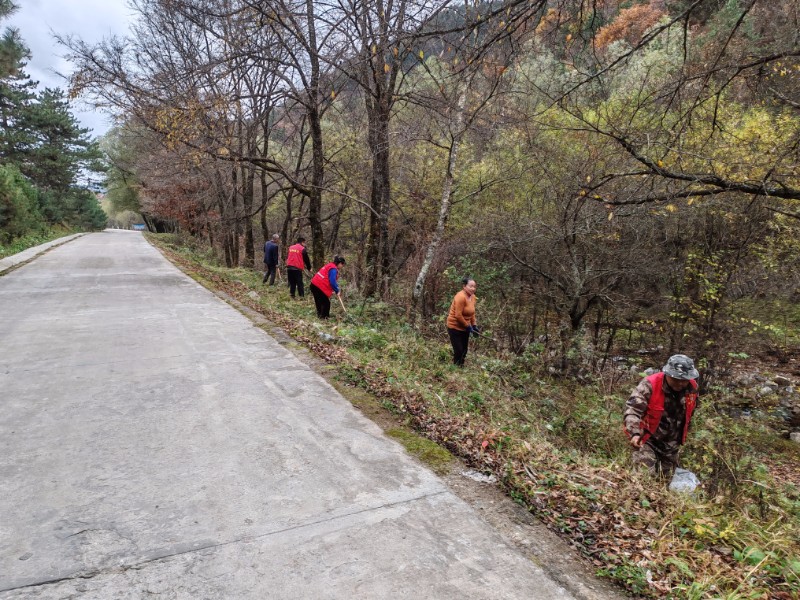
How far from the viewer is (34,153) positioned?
36.0 meters

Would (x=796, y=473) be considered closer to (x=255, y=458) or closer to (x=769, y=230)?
(x=769, y=230)

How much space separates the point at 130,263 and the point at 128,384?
15987 mm

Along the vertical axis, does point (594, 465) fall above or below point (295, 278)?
below

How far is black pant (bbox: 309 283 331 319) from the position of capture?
32.8 feet

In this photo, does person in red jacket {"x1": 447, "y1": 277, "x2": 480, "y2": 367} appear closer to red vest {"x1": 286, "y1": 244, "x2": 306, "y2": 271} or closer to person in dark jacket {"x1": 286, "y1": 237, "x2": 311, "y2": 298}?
person in dark jacket {"x1": 286, "y1": 237, "x2": 311, "y2": 298}

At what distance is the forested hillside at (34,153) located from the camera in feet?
82.7

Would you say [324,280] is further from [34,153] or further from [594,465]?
[34,153]

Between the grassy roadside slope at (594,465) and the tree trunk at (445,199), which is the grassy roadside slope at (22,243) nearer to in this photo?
the grassy roadside slope at (594,465)

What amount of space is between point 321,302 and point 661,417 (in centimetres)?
687

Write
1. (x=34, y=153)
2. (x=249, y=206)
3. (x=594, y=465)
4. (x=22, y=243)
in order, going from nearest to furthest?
(x=594, y=465)
(x=249, y=206)
(x=22, y=243)
(x=34, y=153)

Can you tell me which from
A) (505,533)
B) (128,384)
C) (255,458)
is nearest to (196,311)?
(128,384)

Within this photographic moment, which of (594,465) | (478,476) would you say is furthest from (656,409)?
(478,476)

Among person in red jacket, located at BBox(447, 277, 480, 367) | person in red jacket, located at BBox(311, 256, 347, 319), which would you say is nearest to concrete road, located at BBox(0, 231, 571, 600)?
person in red jacket, located at BBox(447, 277, 480, 367)

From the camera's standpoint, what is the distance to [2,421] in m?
4.36
